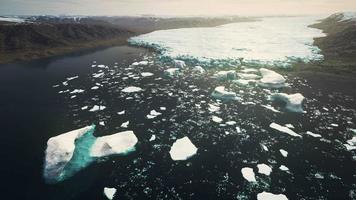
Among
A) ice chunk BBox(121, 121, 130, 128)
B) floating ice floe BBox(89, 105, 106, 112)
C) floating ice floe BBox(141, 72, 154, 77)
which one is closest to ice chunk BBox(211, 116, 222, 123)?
ice chunk BBox(121, 121, 130, 128)

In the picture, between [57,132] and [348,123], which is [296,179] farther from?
[57,132]

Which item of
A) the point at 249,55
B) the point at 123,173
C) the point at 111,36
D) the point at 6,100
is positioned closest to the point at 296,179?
the point at 123,173

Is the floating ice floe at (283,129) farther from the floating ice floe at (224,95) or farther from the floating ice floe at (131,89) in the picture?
the floating ice floe at (131,89)

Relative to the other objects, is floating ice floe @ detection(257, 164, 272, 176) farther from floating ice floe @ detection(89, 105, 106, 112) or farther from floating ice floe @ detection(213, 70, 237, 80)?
floating ice floe @ detection(213, 70, 237, 80)

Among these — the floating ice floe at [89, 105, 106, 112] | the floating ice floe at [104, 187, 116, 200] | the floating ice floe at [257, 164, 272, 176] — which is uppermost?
the floating ice floe at [257, 164, 272, 176]

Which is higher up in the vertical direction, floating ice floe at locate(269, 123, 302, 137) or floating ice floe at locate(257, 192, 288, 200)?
floating ice floe at locate(269, 123, 302, 137)

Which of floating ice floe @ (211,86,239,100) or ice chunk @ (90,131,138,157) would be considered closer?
ice chunk @ (90,131,138,157)
